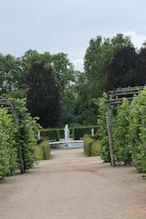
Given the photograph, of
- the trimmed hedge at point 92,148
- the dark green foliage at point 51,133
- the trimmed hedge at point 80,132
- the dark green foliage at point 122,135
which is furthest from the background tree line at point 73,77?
the dark green foliage at point 122,135

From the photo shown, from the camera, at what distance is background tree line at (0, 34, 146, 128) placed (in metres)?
56.0

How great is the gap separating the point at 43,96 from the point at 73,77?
16775 millimetres

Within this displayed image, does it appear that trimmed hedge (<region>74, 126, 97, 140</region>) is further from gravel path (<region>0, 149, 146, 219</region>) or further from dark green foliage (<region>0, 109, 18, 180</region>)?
gravel path (<region>0, 149, 146, 219</region>)

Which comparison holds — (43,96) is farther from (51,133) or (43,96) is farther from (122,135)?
(122,135)

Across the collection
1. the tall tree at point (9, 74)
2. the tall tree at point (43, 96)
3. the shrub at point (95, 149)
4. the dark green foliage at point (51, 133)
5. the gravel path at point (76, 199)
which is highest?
the tall tree at point (9, 74)

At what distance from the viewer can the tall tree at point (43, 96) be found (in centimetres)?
6481

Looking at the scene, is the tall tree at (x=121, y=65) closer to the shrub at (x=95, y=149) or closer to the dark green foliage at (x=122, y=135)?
the shrub at (x=95, y=149)

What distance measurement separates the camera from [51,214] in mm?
7758

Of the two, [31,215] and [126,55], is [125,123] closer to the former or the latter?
[31,215]

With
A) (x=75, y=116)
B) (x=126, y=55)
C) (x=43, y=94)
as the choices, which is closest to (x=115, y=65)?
(x=126, y=55)

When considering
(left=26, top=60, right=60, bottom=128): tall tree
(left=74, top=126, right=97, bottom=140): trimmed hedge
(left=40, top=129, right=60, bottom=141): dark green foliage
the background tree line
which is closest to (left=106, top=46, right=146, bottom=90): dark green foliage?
the background tree line

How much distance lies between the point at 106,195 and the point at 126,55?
47.6 metres

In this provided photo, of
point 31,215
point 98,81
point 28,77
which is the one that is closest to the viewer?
point 31,215

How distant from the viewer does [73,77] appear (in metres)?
81.5
